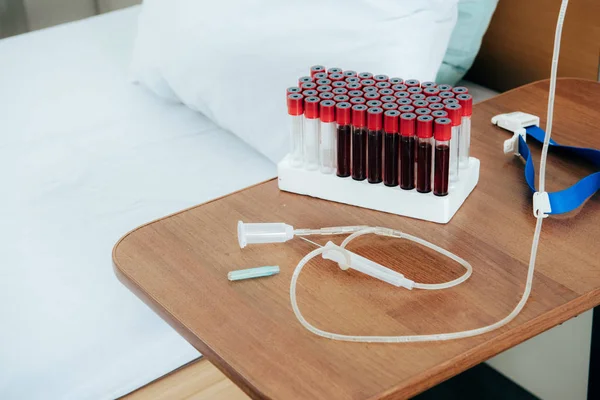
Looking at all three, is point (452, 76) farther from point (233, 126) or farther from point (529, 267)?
point (529, 267)

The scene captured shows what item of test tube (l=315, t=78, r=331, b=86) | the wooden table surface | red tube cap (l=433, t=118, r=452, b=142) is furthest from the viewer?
test tube (l=315, t=78, r=331, b=86)

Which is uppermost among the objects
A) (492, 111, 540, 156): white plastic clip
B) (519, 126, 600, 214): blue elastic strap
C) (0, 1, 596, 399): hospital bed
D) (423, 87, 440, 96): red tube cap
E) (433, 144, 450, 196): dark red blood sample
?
(423, 87, 440, 96): red tube cap

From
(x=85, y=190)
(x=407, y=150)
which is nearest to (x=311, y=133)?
(x=407, y=150)

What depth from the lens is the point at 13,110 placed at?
1.53m

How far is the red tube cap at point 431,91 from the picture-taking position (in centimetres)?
93

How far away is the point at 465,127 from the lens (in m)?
0.94

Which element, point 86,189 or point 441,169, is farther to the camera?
point 86,189

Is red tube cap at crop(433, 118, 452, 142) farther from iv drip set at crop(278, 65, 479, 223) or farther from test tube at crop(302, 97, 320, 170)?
test tube at crop(302, 97, 320, 170)

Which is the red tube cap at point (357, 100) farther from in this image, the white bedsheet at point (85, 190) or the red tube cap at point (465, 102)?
the white bedsheet at point (85, 190)

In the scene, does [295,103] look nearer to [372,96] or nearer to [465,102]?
[372,96]

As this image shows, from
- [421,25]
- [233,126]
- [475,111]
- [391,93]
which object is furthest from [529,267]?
[233,126]

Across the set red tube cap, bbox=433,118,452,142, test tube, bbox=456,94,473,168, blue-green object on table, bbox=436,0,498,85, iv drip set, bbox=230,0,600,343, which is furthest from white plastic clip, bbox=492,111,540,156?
blue-green object on table, bbox=436,0,498,85

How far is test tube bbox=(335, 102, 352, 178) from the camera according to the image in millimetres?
916

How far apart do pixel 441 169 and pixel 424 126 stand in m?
0.06
